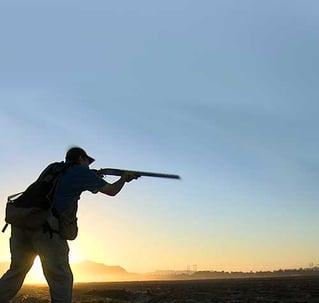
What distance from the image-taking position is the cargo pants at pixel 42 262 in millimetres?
6043

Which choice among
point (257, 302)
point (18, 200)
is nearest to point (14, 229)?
point (18, 200)

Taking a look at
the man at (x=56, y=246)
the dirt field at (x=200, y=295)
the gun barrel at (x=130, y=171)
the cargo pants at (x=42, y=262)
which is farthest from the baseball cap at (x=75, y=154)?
the dirt field at (x=200, y=295)

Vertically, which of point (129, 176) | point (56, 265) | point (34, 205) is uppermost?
point (129, 176)

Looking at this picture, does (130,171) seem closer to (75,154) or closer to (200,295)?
(75,154)

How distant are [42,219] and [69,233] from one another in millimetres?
384

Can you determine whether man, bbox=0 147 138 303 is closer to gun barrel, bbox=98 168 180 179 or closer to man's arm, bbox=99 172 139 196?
man's arm, bbox=99 172 139 196

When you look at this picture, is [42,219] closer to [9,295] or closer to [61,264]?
[61,264]

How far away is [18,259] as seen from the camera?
6.32m

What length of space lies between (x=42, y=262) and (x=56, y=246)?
25 cm

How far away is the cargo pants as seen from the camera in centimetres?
604

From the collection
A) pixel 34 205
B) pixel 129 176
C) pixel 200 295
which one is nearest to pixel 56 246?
pixel 34 205

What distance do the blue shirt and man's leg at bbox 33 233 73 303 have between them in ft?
1.30

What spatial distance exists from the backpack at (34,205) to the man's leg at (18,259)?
168 millimetres

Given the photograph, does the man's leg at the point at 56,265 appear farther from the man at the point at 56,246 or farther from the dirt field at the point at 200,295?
the dirt field at the point at 200,295
